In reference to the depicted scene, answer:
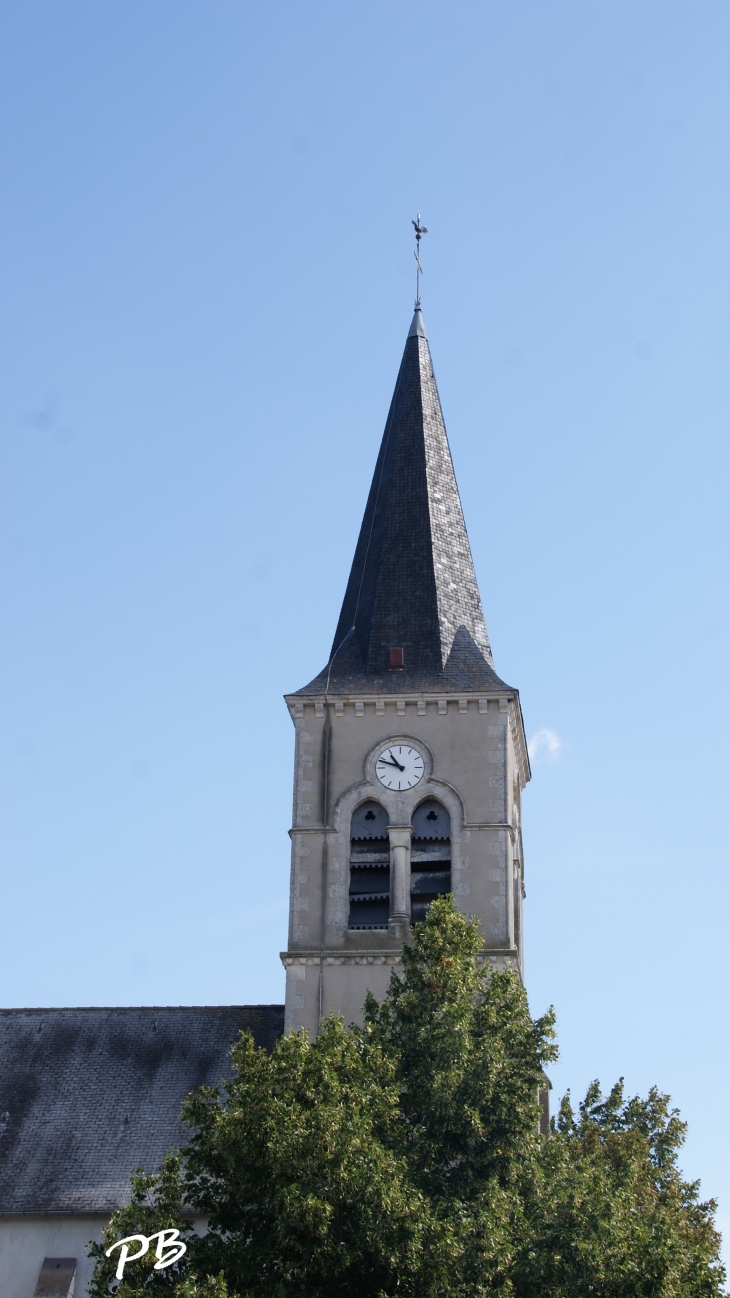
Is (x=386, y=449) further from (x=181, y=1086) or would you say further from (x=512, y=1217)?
(x=512, y=1217)

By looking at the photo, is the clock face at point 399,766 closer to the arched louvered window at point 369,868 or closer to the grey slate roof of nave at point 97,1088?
the arched louvered window at point 369,868

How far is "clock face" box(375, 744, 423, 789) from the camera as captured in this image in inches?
1011

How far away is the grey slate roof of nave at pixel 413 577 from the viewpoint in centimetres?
2672

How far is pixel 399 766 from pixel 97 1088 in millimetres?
6647

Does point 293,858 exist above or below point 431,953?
above

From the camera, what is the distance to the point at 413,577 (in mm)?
28266

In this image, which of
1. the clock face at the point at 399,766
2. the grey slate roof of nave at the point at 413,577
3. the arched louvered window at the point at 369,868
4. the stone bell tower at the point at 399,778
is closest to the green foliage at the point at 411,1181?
the stone bell tower at the point at 399,778

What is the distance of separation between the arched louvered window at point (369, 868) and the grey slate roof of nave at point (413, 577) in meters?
2.11

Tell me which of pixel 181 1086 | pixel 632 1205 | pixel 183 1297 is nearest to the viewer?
pixel 183 1297

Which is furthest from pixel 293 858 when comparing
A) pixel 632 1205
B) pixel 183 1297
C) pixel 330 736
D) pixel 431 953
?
pixel 183 1297

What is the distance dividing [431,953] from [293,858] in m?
7.35

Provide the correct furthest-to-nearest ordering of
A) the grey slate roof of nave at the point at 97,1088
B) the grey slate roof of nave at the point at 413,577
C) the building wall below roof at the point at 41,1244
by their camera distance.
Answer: the grey slate roof of nave at the point at 413,577 < the grey slate roof of nave at the point at 97,1088 < the building wall below roof at the point at 41,1244

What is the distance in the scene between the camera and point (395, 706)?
86.2 ft

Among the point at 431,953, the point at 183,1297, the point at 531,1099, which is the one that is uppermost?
the point at 431,953
